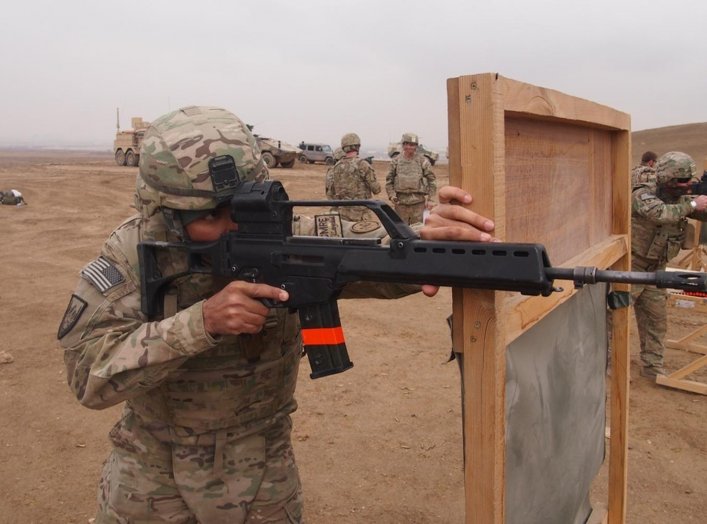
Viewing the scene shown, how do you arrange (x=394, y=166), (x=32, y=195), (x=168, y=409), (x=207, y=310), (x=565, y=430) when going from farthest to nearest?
1. (x=32, y=195)
2. (x=394, y=166)
3. (x=168, y=409)
4. (x=565, y=430)
5. (x=207, y=310)

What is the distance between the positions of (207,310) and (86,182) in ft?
68.6

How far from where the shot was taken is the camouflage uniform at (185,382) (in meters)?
2.06

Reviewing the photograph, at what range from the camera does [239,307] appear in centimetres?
189

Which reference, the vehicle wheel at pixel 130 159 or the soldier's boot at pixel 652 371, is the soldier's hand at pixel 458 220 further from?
the vehicle wheel at pixel 130 159

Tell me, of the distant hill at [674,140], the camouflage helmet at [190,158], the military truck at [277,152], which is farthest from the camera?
the distant hill at [674,140]

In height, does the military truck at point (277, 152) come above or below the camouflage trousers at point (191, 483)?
above

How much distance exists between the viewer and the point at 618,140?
242 cm

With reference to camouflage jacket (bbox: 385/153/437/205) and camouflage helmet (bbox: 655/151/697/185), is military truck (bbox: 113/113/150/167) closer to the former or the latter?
camouflage jacket (bbox: 385/153/437/205)

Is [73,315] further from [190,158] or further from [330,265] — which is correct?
[330,265]

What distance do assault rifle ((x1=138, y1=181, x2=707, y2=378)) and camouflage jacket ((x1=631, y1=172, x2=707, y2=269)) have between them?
4.47 meters

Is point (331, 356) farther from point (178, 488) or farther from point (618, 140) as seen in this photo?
point (618, 140)

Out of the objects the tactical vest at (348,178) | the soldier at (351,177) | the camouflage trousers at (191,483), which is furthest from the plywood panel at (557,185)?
the tactical vest at (348,178)

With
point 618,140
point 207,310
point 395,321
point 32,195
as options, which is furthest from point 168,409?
point 32,195

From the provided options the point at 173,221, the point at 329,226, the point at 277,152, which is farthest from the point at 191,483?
the point at 277,152
